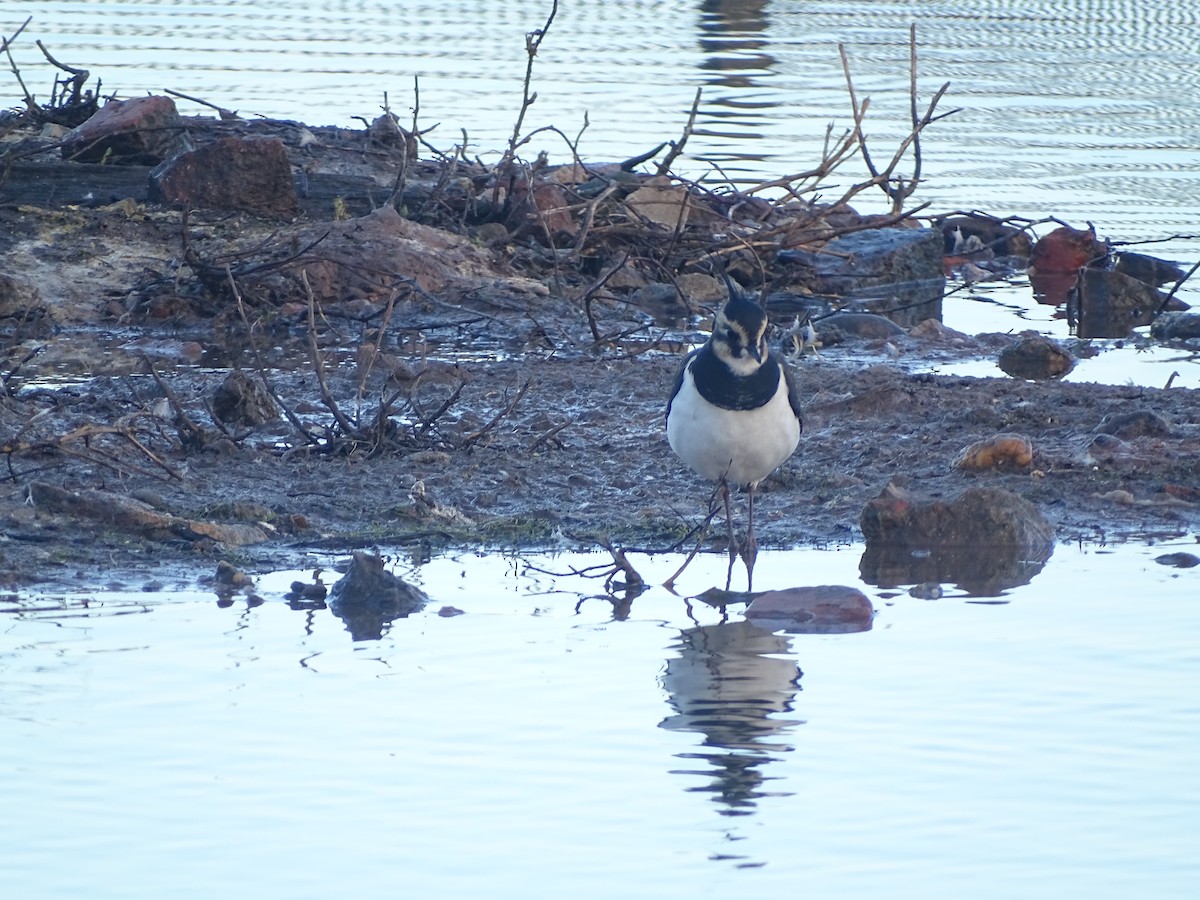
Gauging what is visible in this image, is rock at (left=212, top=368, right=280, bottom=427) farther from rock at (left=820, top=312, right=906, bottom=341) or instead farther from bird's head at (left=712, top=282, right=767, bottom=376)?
rock at (left=820, top=312, right=906, bottom=341)

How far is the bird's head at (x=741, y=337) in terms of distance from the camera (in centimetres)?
584

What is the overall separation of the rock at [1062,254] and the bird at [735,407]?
6.35 m

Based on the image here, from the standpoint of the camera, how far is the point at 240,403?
289 inches

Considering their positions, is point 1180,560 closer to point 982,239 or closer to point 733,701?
point 733,701

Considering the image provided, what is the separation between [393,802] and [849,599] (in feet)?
5.99

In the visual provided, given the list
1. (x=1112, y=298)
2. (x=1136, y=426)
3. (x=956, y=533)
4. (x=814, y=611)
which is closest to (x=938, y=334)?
(x=1112, y=298)

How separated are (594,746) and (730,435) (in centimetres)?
160

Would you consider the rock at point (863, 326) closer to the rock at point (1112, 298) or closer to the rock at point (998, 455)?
the rock at point (1112, 298)

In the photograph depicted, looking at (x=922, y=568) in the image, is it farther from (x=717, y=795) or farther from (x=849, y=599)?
(x=717, y=795)

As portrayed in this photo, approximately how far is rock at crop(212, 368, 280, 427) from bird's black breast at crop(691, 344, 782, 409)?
2.15m

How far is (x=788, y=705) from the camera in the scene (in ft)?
15.7

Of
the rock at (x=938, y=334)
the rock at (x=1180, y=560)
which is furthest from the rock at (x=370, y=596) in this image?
the rock at (x=938, y=334)

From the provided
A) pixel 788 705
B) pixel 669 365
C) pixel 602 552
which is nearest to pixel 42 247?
pixel 669 365

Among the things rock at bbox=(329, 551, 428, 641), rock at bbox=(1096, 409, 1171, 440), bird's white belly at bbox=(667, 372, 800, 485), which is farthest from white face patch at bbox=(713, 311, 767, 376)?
rock at bbox=(1096, 409, 1171, 440)
